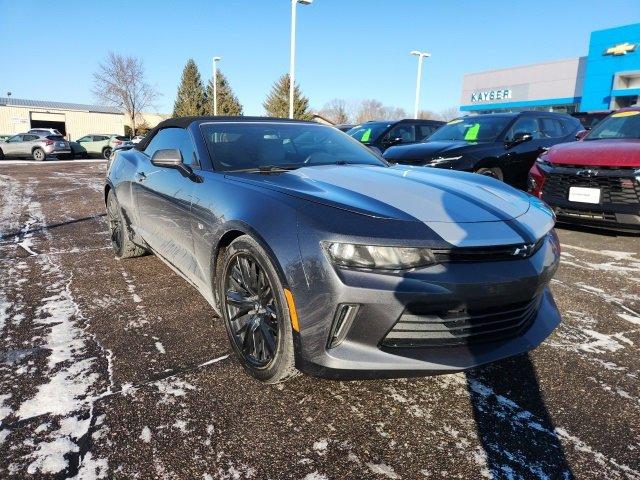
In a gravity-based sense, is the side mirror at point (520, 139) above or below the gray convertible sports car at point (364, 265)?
above

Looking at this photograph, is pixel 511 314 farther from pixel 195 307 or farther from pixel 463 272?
pixel 195 307

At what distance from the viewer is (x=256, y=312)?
2.17 m

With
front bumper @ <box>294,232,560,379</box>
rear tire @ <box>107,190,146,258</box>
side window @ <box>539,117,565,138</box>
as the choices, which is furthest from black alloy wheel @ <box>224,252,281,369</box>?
side window @ <box>539,117,565,138</box>

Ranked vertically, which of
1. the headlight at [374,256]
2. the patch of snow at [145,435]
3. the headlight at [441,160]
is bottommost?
the patch of snow at [145,435]

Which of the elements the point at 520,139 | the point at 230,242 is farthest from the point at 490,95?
the point at 230,242

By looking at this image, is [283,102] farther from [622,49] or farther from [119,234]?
[119,234]

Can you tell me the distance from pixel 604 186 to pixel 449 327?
3.82 metres

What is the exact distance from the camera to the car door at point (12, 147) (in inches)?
860

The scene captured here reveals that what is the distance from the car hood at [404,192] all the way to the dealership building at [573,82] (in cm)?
2796

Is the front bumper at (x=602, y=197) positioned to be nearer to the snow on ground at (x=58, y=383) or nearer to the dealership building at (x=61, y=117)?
the snow on ground at (x=58, y=383)

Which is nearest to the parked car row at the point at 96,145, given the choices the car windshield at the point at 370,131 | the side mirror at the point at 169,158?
the car windshield at the point at 370,131

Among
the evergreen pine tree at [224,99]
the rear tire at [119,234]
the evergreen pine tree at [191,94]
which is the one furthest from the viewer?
the evergreen pine tree at [191,94]

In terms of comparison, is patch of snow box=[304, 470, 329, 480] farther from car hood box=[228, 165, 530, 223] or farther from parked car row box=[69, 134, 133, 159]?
parked car row box=[69, 134, 133, 159]

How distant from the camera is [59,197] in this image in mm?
8227
